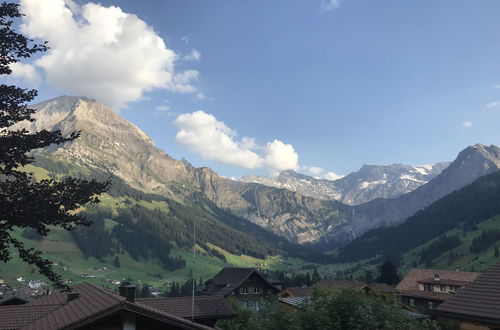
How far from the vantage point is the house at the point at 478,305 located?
14477mm

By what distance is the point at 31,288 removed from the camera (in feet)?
640

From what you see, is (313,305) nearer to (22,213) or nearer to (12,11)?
(22,213)

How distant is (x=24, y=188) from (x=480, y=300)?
25.9 m

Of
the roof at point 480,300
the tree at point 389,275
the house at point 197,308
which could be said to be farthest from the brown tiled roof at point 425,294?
the roof at point 480,300

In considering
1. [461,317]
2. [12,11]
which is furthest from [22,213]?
[461,317]

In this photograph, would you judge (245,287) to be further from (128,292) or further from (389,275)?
(128,292)

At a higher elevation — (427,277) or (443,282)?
(427,277)

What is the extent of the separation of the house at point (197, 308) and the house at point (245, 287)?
163 feet

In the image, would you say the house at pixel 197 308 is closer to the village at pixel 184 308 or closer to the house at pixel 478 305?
the village at pixel 184 308

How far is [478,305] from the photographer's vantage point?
1534cm

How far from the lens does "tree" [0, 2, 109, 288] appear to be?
22906 millimetres

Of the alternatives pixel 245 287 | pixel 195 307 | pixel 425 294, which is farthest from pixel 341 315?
pixel 425 294

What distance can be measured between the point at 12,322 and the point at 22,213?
33.4 ft

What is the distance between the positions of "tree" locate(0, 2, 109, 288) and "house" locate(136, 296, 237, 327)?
1701 cm
